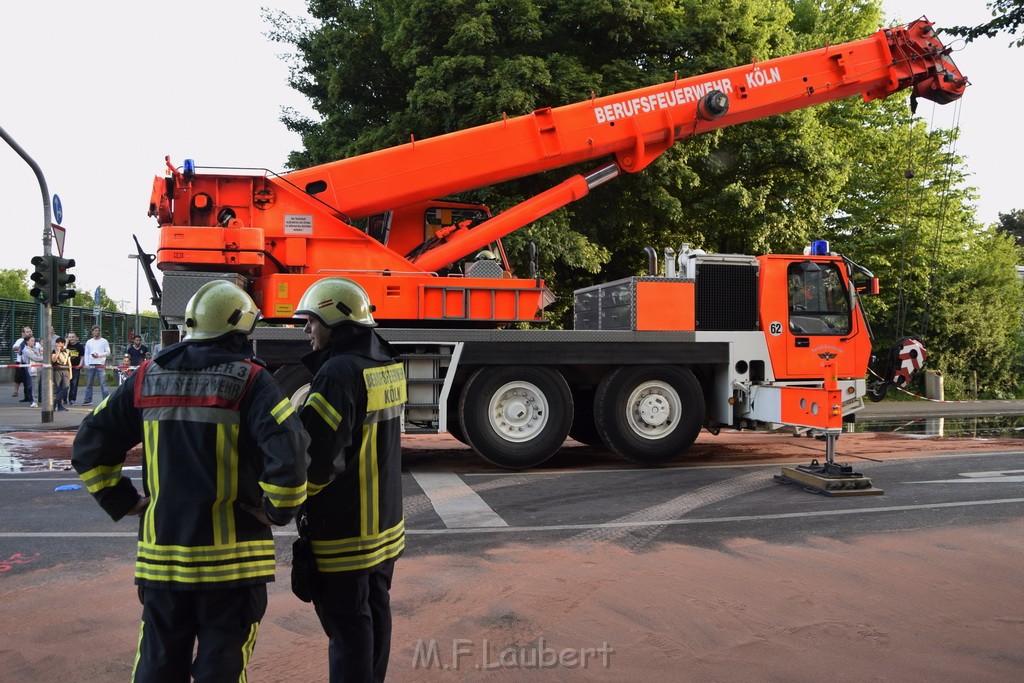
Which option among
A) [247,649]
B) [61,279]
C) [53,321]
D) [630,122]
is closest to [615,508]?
[247,649]

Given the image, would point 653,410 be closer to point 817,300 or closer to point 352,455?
point 817,300

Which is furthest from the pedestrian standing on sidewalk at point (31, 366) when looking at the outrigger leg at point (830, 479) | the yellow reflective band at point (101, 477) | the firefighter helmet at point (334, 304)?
the firefighter helmet at point (334, 304)

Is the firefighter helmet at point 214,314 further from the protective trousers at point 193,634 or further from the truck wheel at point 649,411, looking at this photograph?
the truck wheel at point 649,411

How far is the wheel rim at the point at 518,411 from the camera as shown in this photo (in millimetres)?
9430

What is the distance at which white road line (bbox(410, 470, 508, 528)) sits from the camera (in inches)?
271

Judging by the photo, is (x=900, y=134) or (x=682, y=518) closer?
(x=682, y=518)

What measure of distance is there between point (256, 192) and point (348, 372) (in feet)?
21.7

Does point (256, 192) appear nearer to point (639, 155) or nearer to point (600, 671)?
point (639, 155)

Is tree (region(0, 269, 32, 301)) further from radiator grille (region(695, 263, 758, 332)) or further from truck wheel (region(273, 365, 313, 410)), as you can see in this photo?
radiator grille (region(695, 263, 758, 332))

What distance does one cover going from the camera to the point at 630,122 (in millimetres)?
10625

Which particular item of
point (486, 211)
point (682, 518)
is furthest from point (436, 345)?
point (682, 518)

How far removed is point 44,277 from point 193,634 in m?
14.0

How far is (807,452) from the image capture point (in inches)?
441

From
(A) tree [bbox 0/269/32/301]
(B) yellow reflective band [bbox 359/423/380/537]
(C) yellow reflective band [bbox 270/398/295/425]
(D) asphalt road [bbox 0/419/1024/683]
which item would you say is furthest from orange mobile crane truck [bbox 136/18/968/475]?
(A) tree [bbox 0/269/32/301]
